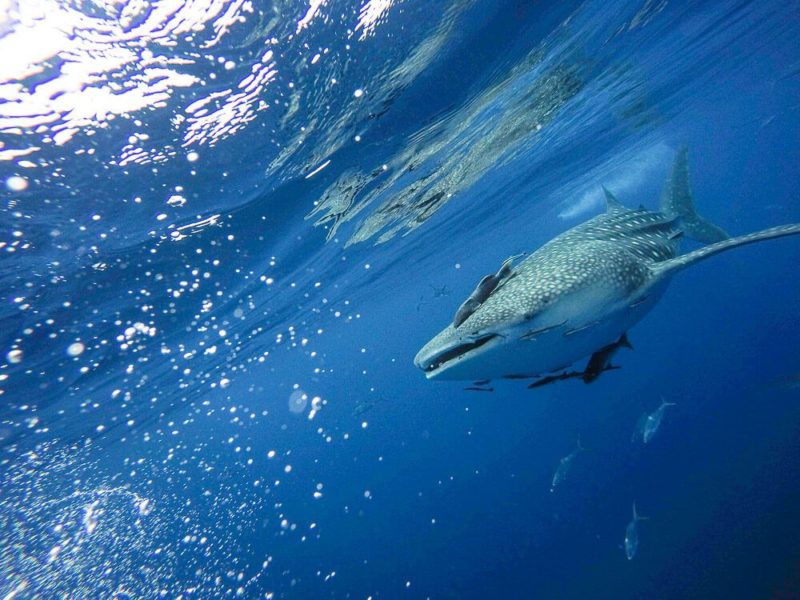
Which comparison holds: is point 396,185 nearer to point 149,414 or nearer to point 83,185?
point 83,185

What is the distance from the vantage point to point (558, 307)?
130 inches

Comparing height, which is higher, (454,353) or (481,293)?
(481,293)

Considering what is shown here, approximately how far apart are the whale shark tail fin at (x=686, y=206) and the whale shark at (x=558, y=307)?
119 inches

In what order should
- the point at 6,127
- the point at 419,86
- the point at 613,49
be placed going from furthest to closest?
the point at 613,49
the point at 419,86
the point at 6,127

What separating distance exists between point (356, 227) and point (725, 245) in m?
14.3

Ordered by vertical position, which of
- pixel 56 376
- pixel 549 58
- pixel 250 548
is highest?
pixel 56 376

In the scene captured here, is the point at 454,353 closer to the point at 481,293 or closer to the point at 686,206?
the point at 481,293

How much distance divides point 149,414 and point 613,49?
3280 centimetres

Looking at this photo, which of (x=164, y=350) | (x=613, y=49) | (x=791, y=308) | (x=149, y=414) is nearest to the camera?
(x=613, y=49)

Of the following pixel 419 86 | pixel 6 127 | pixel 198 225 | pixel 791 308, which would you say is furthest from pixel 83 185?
pixel 791 308

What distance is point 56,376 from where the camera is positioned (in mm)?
15078

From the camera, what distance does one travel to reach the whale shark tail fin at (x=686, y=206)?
23.9 feet

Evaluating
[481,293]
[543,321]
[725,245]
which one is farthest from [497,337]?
[725,245]

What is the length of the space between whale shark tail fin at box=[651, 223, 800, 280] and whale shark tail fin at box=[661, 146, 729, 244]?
3924 millimetres
